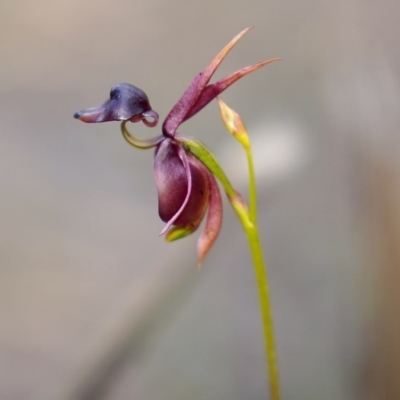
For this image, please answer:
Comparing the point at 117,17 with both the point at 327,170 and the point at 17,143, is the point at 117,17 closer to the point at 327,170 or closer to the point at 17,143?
the point at 17,143

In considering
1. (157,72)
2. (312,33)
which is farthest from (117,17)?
(312,33)

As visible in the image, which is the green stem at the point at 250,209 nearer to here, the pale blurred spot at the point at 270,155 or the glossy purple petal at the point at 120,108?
the glossy purple petal at the point at 120,108

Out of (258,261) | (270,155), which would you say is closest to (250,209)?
(258,261)

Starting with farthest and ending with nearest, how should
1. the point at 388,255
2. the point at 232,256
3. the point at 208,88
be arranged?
1. the point at 232,256
2. the point at 388,255
3. the point at 208,88

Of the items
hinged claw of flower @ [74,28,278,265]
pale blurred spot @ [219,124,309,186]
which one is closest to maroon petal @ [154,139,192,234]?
Answer: hinged claw of flower @ [74,28,278,265]

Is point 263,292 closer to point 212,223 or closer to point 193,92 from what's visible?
point 212,223

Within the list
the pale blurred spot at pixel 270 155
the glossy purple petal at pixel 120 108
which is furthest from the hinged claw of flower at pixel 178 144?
the pale blurred spot at pixel 270 155
